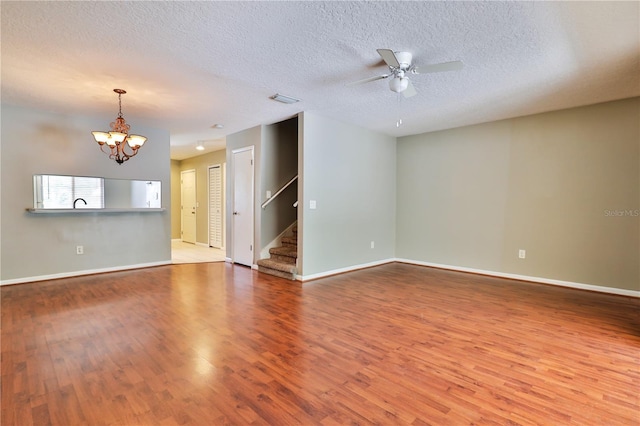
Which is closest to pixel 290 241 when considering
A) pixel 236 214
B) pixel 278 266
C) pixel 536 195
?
pixel 278 266

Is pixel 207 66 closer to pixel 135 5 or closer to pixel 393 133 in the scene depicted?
pixel 135 5

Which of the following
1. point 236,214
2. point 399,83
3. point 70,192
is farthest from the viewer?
point 236,214

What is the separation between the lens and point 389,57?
98.9 inches

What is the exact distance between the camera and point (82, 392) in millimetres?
1896

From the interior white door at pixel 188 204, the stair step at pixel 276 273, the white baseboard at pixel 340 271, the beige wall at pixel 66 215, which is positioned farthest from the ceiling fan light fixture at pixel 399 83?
the interior white door at pixel 188 204

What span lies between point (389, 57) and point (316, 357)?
95.6 inches

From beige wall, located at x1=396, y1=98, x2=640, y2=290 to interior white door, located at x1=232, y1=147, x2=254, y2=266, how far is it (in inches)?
120

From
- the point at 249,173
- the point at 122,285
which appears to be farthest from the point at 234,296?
the point at 249,173

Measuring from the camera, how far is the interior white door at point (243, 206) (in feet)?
18.4

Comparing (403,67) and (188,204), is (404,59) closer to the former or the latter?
(403,67)

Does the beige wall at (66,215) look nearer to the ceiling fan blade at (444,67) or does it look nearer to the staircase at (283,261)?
the staircase at (283,261)

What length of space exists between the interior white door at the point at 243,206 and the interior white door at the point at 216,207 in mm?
1887

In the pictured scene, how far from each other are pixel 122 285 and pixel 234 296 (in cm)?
176

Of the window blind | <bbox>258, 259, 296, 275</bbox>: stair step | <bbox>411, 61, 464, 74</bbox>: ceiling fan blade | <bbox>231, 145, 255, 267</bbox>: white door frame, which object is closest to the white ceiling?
<bbox>411, 61, 464, 74</bbox>: ceiling fan blade
